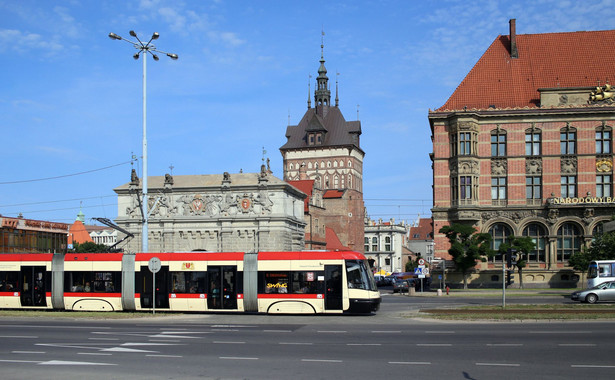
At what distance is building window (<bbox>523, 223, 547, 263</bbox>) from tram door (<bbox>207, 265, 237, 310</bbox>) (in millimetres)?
38008

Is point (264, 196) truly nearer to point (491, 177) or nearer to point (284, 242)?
point (284, 242)

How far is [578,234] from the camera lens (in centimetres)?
6194

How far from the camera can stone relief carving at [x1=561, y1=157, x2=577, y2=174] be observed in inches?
2472

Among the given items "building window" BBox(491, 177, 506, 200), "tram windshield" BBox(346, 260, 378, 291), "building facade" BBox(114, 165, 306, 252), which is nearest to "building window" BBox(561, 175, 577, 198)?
"building window" BBox(491, 177, 506, 200)

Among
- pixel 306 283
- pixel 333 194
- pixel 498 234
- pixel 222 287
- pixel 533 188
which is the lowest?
pixel 222 287

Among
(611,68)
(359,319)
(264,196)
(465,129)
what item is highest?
(611,68)

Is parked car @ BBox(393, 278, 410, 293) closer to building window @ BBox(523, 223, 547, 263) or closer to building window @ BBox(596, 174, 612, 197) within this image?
building window @ BBox(523, 223, 547, 263)

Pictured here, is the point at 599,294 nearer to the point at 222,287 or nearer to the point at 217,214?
the point at 222,287

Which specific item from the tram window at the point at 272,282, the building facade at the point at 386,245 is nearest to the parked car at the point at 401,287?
the tram window at the point at 272,282

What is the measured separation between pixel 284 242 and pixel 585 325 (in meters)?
47.2

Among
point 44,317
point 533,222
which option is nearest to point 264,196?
point 533,222

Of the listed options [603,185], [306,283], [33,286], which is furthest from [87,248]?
[306,283]

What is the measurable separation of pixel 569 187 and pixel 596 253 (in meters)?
9.78

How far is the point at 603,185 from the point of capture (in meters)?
62.4
